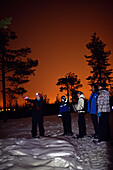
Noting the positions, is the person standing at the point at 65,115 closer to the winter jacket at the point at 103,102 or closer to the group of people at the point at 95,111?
the group of people at the point at 95,111

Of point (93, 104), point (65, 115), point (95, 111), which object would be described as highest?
point (93, 104)

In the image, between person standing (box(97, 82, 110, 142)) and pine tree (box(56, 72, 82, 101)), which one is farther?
pine tree (box(56, 72, 82, 101))

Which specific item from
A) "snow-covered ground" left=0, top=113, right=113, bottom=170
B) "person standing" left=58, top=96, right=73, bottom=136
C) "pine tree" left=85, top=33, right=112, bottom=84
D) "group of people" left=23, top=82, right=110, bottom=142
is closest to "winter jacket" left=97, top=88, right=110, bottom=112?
"group of people" left=23, top=82, right=110, bottom=142

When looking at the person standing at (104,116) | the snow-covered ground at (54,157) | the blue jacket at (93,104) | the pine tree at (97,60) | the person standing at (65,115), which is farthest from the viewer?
the pine tree at (97,60)

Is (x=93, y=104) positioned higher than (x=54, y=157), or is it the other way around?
(x=93, y=104)

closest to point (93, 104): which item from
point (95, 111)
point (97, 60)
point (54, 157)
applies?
point (95, 111)

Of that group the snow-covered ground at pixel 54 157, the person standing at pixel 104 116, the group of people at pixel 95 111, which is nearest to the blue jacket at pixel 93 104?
the group of people at pixel 95 111

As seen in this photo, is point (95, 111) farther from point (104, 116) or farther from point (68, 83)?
point (68, 83)

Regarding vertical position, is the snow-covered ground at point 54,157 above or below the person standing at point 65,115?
below

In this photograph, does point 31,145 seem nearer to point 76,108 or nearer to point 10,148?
point 10,148

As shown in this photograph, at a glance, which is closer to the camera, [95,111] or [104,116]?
[104,116]

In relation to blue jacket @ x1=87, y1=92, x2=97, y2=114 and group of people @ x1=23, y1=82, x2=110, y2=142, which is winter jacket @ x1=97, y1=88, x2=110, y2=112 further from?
blue jacket @ x1=87, y1=92, x2=97, y2=114

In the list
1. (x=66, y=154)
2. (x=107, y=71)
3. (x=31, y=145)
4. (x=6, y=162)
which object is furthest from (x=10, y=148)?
(x=107, y=71)

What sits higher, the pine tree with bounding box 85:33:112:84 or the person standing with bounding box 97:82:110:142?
the pine tree with bounding box 85:33:112:84
